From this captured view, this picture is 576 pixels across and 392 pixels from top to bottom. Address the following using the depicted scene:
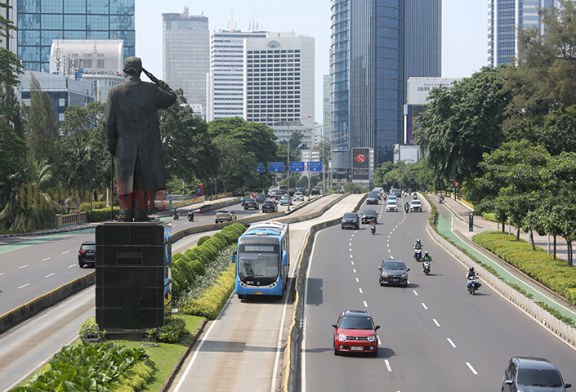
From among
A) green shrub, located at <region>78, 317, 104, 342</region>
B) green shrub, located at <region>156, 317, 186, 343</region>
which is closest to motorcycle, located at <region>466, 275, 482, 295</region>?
green shrub, located at <region>156, 317, 186, 343</region>

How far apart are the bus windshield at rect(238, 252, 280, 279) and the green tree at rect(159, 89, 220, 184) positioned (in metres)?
73.3

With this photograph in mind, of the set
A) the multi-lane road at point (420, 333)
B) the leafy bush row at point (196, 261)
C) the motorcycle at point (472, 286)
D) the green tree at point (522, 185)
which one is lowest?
the multi-lane road at point (420, 333)

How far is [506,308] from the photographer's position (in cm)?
4825

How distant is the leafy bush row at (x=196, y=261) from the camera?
4378cm

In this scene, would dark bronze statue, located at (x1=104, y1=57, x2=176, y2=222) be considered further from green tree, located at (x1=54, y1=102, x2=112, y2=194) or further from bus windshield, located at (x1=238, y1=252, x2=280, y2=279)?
green tree, located at (x1=54, y1=102, x2=112, y2=194)

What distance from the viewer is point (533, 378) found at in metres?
26.5

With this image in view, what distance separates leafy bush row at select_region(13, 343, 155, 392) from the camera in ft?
74.9

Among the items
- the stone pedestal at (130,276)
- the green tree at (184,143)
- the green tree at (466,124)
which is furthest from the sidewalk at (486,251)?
the green tree at (184,143)

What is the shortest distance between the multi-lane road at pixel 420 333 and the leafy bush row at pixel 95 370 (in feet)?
17.9

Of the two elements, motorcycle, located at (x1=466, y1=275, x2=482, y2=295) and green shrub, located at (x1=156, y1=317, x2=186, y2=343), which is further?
motorcycle, located at (x1=466, y1=275, x2=482, y2=295)

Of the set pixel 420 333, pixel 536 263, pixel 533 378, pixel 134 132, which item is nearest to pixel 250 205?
pixel 536 263

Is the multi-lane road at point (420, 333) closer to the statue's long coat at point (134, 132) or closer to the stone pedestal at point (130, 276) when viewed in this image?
the stone pedestal at point (130, 276)

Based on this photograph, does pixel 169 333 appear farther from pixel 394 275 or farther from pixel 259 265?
pixel 394 275

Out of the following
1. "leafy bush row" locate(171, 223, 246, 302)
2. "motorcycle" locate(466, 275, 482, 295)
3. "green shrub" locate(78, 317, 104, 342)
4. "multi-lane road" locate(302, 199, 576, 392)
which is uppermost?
"leafy bush row" locate(171, 223, 246, 302)
